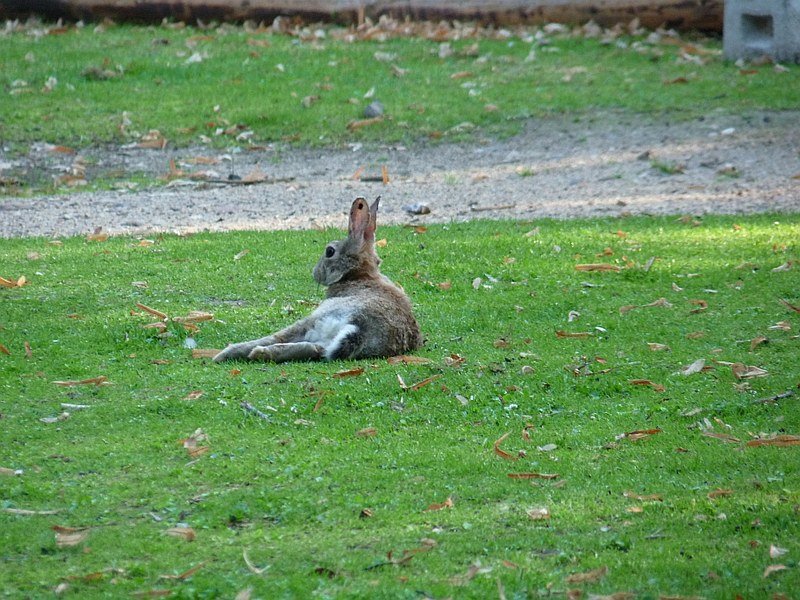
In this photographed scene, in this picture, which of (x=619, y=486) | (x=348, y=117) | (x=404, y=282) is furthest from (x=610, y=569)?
(x=348, y=117)

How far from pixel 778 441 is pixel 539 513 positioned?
143cm

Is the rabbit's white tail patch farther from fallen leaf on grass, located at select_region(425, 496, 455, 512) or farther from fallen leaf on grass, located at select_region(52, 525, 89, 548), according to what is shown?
fallen leaf on grass, located at select_region(52, 525, 89, 548)

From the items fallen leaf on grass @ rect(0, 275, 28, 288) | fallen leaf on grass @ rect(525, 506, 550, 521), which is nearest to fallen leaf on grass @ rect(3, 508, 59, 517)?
fallen leaf on grass @ rect(525, 506, 550, 521)

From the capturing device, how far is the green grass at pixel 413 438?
4277mm

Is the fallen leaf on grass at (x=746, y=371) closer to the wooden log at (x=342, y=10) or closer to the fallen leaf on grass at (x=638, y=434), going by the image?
the fallen leaf on grass at (x=638, y=434)

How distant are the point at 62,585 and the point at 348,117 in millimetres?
10740

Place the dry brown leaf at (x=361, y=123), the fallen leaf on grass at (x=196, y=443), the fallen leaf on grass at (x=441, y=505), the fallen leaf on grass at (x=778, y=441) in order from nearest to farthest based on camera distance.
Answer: the fallen leaf on grass at (x=441, y=505) → the fallen leaf on grass at (x=196, y=443) → the fallen leaf on grass at (x=778, y=441) → the dry brown leaf at (x=361, y=123)

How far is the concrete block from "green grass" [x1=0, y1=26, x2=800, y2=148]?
0.88ft

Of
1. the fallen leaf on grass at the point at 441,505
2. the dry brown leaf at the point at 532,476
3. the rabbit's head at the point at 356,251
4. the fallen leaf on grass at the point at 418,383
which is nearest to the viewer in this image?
the fallen leaf on grass at the point at 441,505

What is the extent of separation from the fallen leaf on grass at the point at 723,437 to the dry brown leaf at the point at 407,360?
167cm

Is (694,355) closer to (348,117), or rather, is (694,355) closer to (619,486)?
(619,486)

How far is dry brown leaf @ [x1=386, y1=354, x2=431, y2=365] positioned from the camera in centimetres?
665

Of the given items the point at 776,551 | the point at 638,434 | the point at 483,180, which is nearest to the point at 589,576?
the point at 776,551

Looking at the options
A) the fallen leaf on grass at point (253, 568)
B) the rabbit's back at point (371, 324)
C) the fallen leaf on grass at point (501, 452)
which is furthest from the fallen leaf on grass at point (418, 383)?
the fallen leaf on grass at point (253, 568)
